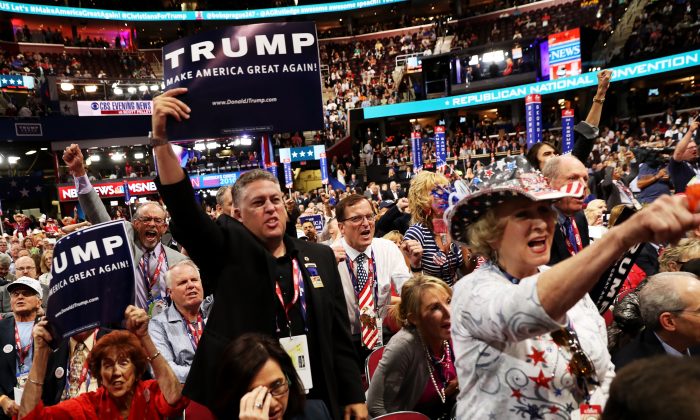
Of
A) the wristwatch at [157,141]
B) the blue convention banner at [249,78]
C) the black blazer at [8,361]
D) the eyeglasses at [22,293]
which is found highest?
the blue convention banner at [249,78]

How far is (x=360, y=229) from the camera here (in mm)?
3834

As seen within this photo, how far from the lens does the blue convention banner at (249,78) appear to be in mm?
4203

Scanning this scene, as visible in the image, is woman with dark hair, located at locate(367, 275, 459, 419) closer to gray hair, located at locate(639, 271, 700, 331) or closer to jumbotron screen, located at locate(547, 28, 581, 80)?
gray hair, located at locate(639, 271, 700, 331)

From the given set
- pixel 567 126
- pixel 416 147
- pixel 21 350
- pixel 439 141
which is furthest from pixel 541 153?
pixel 416 147

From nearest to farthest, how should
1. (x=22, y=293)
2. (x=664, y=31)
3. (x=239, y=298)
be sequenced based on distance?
(x=239, y=298), (x=22, y=293), (x=664, y=31)

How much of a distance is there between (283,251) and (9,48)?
114 feet

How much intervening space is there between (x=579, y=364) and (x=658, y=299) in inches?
51.2

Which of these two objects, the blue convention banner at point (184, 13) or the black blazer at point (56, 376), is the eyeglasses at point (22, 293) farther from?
the blue convention banner at point (184, 13)

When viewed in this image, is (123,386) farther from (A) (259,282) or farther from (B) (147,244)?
(B) (147,244)

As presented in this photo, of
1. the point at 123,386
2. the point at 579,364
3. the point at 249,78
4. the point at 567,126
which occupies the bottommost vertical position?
the point at 123,386

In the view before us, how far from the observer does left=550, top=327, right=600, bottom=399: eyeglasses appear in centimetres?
149

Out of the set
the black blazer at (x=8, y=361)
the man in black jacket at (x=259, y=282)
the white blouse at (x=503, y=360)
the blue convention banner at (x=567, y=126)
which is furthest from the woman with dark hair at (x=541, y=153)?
the blue convention banner at (x=567, y=126)

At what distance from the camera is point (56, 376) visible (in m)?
3.05

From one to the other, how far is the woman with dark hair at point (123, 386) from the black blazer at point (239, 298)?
40 cm
